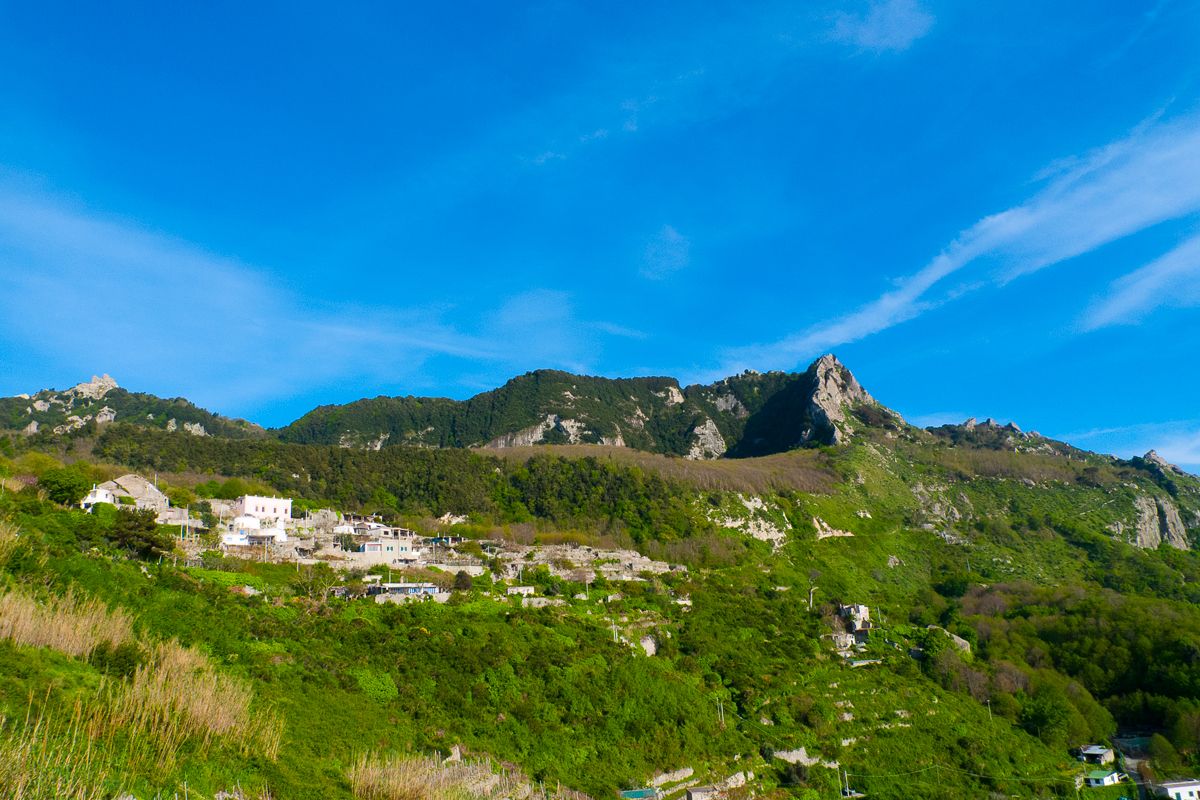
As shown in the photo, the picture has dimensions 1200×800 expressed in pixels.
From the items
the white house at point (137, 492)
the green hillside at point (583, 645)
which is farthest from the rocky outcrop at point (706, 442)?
the white house at point (137, 492)

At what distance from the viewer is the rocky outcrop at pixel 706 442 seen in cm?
17412

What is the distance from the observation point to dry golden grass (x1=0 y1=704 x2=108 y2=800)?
11.0 m

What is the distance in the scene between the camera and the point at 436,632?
34750mm

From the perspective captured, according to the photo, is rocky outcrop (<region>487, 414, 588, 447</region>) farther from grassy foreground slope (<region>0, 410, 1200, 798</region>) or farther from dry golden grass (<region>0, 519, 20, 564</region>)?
dry golden grass (<region>0, 519, 20, 564</region>)

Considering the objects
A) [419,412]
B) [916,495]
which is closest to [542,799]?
[916,495]

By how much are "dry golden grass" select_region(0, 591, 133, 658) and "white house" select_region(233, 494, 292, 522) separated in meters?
33.4

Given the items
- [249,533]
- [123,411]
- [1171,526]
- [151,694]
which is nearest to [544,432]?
[123,411]

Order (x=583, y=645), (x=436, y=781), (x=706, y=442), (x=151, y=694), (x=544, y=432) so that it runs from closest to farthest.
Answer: (x=151, y=694) → (x=436, y=781) → (x=583, y=645) → (x=544, y=432) → (x=706, y=442)

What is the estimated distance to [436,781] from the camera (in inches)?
782

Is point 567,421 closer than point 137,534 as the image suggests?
No

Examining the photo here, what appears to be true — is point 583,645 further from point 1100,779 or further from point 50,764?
point 50,764

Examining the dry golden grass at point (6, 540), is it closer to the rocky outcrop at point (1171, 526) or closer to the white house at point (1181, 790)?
the white house at point (1181, 790)

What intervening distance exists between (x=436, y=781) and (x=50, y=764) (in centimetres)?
955

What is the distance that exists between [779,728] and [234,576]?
27175 millimetres
